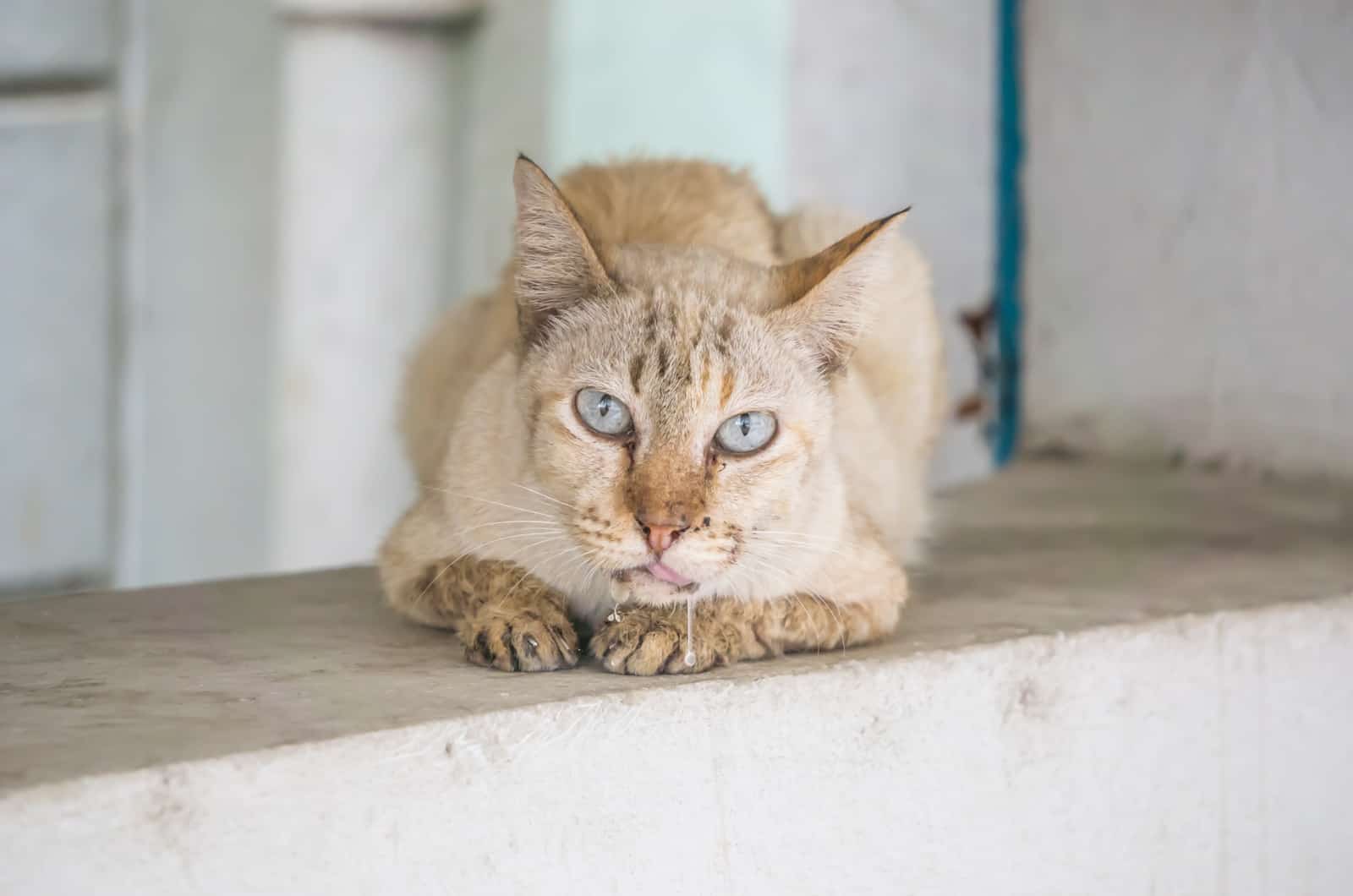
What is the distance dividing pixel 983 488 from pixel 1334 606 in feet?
5.55

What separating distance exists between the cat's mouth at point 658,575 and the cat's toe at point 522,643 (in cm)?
18

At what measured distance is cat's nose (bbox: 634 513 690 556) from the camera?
2104 millimetres

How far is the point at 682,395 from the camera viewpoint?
2.22 m

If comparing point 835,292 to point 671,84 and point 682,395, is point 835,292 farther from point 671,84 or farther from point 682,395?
point 671,84

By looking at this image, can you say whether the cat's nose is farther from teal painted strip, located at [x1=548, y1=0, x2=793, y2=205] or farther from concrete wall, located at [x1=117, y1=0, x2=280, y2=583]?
concrete wall, located at [x1=117, y1=0, x2=280, y2=583]

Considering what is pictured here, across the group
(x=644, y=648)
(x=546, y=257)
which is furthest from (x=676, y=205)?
(x=644, y=648)

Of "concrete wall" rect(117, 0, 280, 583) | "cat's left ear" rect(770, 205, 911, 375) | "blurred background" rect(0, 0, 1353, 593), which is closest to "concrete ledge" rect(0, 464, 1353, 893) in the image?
"cat's left ear" rect(770, 205, 911, 375)

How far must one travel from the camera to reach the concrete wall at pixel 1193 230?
373 cm

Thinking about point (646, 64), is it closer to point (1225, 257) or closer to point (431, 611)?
point (1225, 257)

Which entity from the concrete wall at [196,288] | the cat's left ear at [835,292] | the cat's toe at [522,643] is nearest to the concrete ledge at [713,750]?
the cat's toe at [522,643]

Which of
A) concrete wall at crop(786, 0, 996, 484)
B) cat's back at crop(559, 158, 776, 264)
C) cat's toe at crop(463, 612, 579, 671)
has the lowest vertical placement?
cat's toe at crop(463, 612, 579, 671)

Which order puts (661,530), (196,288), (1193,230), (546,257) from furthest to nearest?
(196,288) < (1193,230) < (546,257) < (661,530)

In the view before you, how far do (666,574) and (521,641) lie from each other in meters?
0.28

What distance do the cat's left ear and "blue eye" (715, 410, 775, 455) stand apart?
0.20 meters
